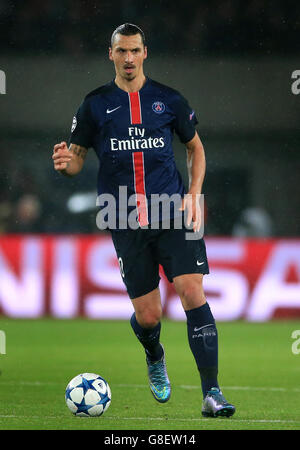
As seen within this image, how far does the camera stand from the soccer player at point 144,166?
18.0 ft

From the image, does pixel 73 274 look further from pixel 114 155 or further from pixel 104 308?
pixel 114 155

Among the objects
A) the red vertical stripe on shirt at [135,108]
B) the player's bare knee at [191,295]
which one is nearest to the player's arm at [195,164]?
the red vertical stripe on shirt at [135,108]

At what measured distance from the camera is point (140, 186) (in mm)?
5684

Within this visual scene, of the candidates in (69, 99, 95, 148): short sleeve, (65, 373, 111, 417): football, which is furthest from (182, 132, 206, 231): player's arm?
(65, 373, 111, 417): football

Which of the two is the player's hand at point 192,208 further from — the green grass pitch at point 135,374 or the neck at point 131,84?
the green grass pitch at point 135,374

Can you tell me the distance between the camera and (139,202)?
5.68 meters

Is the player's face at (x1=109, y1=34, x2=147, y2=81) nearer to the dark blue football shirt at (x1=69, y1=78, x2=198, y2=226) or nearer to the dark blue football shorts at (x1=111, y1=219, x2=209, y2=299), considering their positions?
the dark blue football shirt at (x1=69, y1=78, x2=198, y2=226)

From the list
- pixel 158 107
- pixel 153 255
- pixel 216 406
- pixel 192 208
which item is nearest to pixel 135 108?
pixel 158 107

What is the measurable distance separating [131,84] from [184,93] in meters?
9.37

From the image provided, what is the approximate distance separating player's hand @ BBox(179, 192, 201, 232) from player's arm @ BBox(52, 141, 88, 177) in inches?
28.1

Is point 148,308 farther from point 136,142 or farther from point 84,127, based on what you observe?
point 84,127

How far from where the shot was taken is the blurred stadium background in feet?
47.3

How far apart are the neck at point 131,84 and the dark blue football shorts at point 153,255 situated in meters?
0.86

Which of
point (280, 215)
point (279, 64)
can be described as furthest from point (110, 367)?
point (279, 64)
